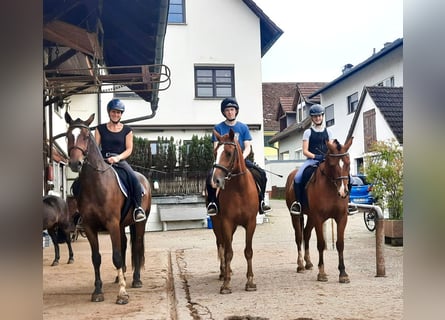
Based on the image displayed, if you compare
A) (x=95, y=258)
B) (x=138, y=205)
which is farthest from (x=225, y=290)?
(x=95, y=258)

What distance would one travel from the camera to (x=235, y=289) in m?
5.39

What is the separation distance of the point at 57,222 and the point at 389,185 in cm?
589

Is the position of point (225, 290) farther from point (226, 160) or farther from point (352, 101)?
point (352, 101)

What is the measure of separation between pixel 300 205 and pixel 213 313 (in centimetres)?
228

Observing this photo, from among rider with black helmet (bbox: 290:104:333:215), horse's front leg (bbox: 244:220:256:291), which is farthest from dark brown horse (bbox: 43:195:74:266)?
rider with black helmet (bbox: 290:104:333:215)

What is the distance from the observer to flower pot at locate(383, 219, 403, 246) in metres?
7.80

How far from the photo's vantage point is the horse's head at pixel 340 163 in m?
5.31

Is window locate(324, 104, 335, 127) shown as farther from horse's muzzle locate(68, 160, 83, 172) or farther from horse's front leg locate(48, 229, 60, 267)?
horse's muzzle locate(68, 160, 83, 172)

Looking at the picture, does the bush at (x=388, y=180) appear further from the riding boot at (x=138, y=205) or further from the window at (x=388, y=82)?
the riding boot at (x=138, y=205)
